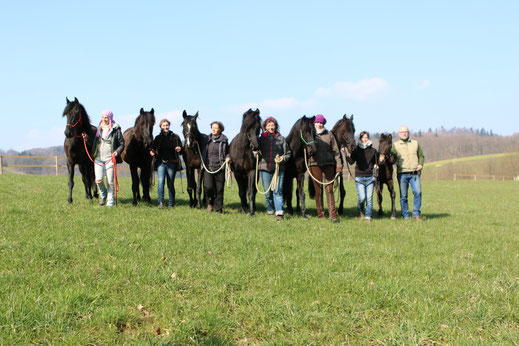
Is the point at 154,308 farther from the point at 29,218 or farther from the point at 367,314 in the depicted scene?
the point at 29,218

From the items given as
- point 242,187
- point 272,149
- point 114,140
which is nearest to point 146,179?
point 114,140

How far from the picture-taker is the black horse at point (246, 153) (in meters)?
9.00

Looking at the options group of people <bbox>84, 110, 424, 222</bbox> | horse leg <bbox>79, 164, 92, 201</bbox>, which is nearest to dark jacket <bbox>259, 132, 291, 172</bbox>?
group of people <bbox>84, 110, 424, 222</bbox>

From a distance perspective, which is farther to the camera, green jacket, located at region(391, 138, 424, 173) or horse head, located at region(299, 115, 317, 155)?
green jacket, located at region(391, 138, 424, 173)

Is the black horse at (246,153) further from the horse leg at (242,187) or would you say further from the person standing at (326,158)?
the person standing at (326,158)

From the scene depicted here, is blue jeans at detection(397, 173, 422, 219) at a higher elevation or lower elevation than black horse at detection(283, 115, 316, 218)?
lower

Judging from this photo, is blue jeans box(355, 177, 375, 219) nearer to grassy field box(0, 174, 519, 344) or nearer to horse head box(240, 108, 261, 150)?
grassy field box(0, 174, 519, 344)

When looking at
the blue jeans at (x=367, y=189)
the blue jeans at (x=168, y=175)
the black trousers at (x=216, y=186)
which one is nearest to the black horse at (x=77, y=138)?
the blue jeans at (x=168, y=175)

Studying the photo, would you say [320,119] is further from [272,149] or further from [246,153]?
[246,153]

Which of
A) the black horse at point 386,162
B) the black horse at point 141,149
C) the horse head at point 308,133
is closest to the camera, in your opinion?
the horse head at point 308,133

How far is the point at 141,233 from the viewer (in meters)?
6.63

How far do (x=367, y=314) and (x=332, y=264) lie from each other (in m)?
1.42

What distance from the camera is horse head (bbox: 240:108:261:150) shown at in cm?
894

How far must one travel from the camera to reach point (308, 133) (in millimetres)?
9188
